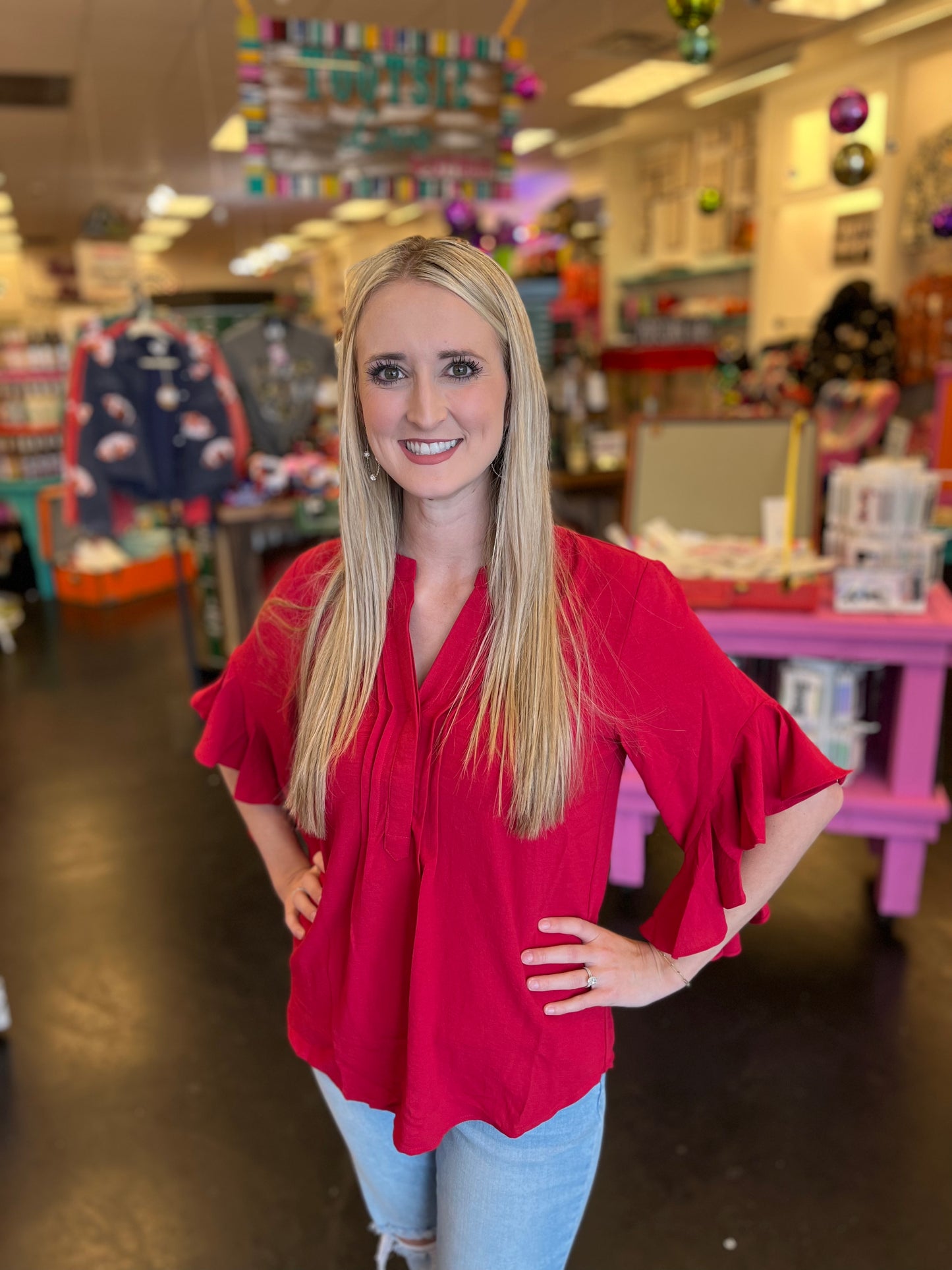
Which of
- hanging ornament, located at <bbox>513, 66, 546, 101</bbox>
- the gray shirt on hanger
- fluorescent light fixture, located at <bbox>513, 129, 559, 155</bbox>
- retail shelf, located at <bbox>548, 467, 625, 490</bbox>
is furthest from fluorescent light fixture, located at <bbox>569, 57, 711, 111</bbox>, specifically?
the gray shirt on hanger

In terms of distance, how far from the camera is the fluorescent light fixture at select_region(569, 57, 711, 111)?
7512 millimetres

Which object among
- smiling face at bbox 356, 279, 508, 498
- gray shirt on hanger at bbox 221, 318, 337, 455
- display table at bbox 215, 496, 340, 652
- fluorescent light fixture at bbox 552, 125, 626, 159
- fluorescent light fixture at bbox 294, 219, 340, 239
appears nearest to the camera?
smiling face at bbox 356, 279, 508, 498

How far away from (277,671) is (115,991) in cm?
184

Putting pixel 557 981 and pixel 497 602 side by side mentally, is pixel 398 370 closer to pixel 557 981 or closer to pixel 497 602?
A: pixel 497 602

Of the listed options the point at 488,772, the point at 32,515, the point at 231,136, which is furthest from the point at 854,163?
the point at 231,136

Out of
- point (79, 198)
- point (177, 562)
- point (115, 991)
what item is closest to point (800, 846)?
point (115, 991)

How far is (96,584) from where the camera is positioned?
23.2 ft

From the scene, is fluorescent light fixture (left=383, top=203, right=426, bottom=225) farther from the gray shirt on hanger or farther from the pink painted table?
the pink painted table

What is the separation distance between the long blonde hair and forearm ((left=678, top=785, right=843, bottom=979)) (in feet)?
0.93

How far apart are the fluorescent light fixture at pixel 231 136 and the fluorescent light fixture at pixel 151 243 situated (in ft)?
20.9

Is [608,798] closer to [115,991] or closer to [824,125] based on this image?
[115,991]

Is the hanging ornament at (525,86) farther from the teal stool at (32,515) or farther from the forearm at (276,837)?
the teal stool at (32,515)

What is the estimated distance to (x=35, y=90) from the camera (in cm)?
733

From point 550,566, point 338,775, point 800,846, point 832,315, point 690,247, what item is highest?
point 690,247
